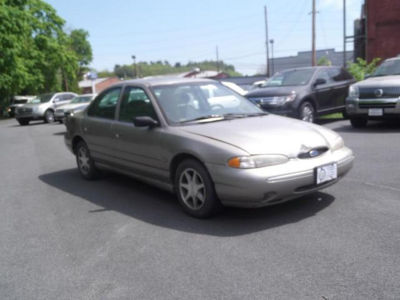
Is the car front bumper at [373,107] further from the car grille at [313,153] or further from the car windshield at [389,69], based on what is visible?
the car grille at [313,153]

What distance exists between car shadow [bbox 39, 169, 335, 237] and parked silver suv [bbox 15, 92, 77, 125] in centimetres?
1657

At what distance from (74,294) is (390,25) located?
A: 28842mm

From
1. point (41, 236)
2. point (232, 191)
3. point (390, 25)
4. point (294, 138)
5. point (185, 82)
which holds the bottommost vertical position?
point (41, 236)

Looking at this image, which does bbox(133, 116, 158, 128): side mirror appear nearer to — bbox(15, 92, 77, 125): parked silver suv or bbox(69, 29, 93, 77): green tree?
bbox(15, 92, 77, 125): parked silver suv

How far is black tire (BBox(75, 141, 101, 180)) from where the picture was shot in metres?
6.72

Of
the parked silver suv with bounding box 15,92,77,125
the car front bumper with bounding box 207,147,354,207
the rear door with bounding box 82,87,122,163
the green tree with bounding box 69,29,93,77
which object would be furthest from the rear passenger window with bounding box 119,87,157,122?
the green tree with bounding box 69,29,93,77

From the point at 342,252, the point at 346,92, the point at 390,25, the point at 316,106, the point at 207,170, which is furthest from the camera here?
the point at 390,25

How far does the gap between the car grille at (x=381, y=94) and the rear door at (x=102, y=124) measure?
6105 mm

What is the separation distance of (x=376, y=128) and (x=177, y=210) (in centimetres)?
703

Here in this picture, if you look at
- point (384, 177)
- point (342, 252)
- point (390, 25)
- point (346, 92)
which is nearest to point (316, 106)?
point (346, 92)

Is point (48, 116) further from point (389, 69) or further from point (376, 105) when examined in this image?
point (376, 105)

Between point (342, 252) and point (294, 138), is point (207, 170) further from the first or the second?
point (342, 252)

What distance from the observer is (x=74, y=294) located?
10.4 ft

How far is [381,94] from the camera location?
955 centimetres
